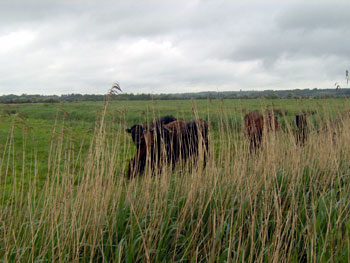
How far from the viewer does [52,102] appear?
41.0m

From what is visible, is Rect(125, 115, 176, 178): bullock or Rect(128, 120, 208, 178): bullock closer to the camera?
Rect(128, 120, 208, 178): bullock

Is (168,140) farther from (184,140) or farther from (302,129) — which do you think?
(302,129)

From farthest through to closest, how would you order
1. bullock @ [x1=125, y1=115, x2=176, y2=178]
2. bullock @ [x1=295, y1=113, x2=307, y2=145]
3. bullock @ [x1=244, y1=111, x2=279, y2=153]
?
bullock @ [x1=295, y1=113, x2=307, y2=145] < bullock @ [x1=244, y1=111, x2=279, y2=153] < bullock @ [x1=125, y1=115, x2=176, y2=178]

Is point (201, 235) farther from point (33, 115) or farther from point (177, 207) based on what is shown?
point (33, 115)

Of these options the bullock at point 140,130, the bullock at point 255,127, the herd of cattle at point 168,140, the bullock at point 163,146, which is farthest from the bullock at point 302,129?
the bullock at point 140,130

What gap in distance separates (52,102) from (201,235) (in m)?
41.6

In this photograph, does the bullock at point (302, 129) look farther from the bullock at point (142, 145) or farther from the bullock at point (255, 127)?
the bullock at point (142, 145)

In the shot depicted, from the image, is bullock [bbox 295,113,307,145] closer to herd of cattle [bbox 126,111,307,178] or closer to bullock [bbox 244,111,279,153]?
herd of cattle [bbox 126,111,307,178]

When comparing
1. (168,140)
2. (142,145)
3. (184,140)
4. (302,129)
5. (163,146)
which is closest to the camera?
(163,146)

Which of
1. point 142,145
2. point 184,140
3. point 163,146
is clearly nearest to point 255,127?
point 184,140

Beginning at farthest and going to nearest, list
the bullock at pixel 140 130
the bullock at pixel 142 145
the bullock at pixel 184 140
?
1. the bullock at pixel 140 130
2. the bullock at pixel 184 140
3. the bullock at pixel 142 145

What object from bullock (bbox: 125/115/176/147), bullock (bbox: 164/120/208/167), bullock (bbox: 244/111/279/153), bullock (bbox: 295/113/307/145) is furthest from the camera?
bullock (bbox: 295/113/307/145)

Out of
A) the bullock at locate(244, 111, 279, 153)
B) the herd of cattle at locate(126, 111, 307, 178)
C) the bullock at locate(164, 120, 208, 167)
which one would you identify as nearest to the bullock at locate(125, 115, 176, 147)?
the herd of cattle at locate(126, 111, 307, 178)

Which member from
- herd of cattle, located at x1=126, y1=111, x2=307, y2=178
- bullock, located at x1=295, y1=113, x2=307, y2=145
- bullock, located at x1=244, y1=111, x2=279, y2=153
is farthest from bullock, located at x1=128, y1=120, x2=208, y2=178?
bullock, located at x1=295, y1=113, x2=307, y2=145
